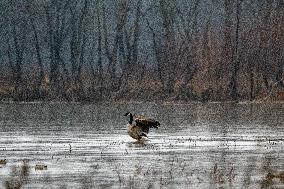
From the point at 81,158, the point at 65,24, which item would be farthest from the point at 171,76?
the point at 81,158

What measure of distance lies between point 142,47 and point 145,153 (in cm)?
3736

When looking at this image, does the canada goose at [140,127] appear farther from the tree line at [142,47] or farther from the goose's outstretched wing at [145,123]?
the tree line at [142,47]

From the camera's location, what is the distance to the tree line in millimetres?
50156

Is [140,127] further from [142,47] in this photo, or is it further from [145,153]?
[142,47]

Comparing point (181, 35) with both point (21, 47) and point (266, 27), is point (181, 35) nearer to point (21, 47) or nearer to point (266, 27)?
point (266, 27)

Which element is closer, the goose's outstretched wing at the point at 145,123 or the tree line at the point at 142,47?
the goose's outstretched wing at the point at 145,123

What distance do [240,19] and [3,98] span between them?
14970mm

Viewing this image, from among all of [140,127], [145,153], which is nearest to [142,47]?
[140,127]

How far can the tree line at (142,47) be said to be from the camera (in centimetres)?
5016

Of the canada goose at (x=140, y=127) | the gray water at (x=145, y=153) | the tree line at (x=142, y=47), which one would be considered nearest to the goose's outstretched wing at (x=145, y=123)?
the canada goose at (x=140, y=127)

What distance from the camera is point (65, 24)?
182 ft

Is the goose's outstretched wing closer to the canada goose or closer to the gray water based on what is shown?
the canada goose

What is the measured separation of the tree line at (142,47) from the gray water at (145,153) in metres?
19.9

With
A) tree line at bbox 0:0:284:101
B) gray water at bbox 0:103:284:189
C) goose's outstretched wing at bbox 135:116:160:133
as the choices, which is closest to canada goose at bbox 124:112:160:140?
goose's outstretched wing at bbox 135:116:160:133
